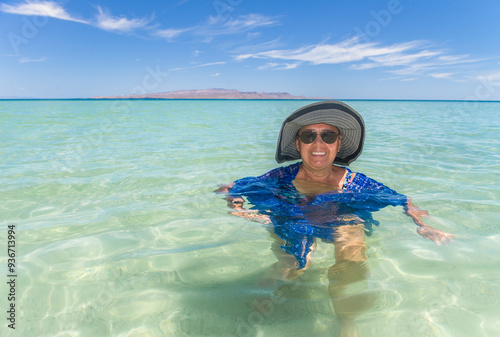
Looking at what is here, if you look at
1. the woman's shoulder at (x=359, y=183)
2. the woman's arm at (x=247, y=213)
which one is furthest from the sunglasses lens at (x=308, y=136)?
the woman's arm at (x=247, y=213)

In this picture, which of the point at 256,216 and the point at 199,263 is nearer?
the point at 199,263

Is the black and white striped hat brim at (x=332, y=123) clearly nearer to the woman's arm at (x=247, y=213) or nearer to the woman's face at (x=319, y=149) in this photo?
the woman's face at (x=319, y=149)

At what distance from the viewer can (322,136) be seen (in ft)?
9.55

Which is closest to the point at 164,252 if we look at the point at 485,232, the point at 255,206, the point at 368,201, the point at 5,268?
the point at 255,206

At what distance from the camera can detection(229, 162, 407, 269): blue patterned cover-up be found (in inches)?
107

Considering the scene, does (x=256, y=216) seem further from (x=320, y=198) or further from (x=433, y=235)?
(x=433, y=235)

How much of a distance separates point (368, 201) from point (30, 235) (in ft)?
11.5

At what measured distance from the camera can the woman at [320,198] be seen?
2.48 m

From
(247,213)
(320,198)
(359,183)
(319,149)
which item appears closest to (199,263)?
(247,213)

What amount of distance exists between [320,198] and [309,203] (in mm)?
127

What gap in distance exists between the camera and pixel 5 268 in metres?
2.55

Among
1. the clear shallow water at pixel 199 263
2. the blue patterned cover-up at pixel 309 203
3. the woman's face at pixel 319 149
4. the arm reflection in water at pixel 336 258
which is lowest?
the clear shallow water at pixel 199 263

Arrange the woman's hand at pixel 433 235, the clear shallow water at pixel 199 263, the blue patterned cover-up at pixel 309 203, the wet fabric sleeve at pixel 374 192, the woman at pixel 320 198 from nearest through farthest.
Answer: the clear shallow water at pixel 199 263 → the woman at pixel 320 198 → the woman's hand at pixel 433 235 → the blue patterned cover-up at pixel 309 203 → the wet fabric sleeve at pixel 374 192

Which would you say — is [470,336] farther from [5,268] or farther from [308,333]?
[5,268]
